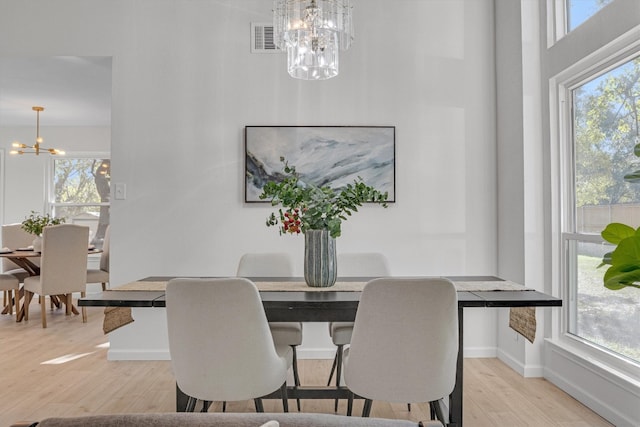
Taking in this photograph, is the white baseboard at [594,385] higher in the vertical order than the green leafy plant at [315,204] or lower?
lower

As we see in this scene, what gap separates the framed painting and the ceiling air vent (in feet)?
1.97

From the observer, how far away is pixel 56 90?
529 cm

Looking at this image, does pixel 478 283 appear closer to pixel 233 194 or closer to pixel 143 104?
pixel 233 194

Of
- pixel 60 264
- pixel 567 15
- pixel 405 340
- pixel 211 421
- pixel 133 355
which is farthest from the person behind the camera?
pixel 60 264

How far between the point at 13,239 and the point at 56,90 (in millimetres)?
2127

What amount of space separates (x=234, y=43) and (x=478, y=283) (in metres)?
2.54

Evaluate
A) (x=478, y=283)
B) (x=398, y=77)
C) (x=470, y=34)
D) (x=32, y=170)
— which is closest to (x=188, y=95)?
(x=398, y=77)

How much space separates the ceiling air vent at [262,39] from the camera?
3695 mm

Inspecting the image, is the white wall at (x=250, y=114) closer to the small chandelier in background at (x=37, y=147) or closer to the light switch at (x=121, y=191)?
the light switch at (x=121, y=191)

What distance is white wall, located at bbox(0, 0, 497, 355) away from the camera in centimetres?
367

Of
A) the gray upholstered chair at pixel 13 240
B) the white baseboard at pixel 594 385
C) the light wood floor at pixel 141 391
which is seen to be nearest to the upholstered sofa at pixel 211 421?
the light wood floor at pixel 141 391

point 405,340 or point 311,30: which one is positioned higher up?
point 311,30

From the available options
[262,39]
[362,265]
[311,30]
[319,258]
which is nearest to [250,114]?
[262,39]

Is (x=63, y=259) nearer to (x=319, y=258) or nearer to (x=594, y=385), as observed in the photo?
(x=319, y=258)
